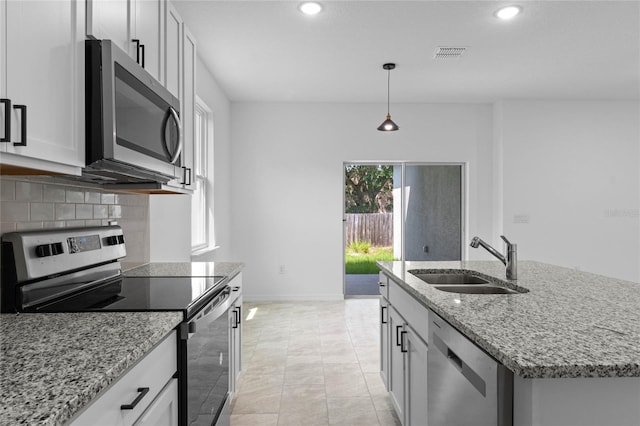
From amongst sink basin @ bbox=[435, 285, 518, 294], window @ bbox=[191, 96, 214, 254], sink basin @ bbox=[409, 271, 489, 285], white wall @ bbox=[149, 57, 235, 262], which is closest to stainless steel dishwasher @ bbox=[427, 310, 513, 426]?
sink basin @ bbox=[435, 285, 518, 294]

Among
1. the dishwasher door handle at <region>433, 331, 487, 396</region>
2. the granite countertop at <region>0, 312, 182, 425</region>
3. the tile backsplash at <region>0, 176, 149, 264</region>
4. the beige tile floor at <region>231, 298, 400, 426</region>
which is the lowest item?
the beige tile floor at <region>231, 298, 400, 426</region>

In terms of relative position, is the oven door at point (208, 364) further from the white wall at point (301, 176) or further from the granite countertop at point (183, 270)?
the white wall at point (301, 176)

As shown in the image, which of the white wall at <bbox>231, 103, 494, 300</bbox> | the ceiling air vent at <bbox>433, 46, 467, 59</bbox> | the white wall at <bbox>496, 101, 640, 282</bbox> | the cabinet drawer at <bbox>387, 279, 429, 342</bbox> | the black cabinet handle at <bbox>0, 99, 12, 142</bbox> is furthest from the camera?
the white wall at <bbox>231, 103, 494, 300</bbox>

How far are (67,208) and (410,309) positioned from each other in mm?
1572

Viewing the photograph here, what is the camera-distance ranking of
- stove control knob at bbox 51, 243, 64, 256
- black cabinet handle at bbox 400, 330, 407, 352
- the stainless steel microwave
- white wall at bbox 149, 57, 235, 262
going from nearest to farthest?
the stainless steel microwave → stove control knob at bbox 51, 243, 64, 256 → black cabinet handle at bbox 400, 330, 407, 352 → white wall at bbox 149, 57, 235, 262

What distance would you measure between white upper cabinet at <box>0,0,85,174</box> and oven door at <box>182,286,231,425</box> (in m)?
0.68

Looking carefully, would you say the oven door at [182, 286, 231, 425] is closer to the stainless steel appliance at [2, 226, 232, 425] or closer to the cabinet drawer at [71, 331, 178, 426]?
the stainless steel appliance at [2, 226, 232, 425]

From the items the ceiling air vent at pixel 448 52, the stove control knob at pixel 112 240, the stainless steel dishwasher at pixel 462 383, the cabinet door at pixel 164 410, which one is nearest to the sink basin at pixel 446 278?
the stainless steel dishwasher at pixel 462 383

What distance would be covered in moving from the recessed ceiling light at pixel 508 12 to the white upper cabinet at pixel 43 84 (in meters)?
2.85

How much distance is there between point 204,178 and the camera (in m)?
4.72

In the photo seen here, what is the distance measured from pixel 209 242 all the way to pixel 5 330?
140 inches

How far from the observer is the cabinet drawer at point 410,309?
173 cm

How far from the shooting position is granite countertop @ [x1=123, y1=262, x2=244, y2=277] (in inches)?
89.7

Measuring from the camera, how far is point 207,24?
3361 millimetres
